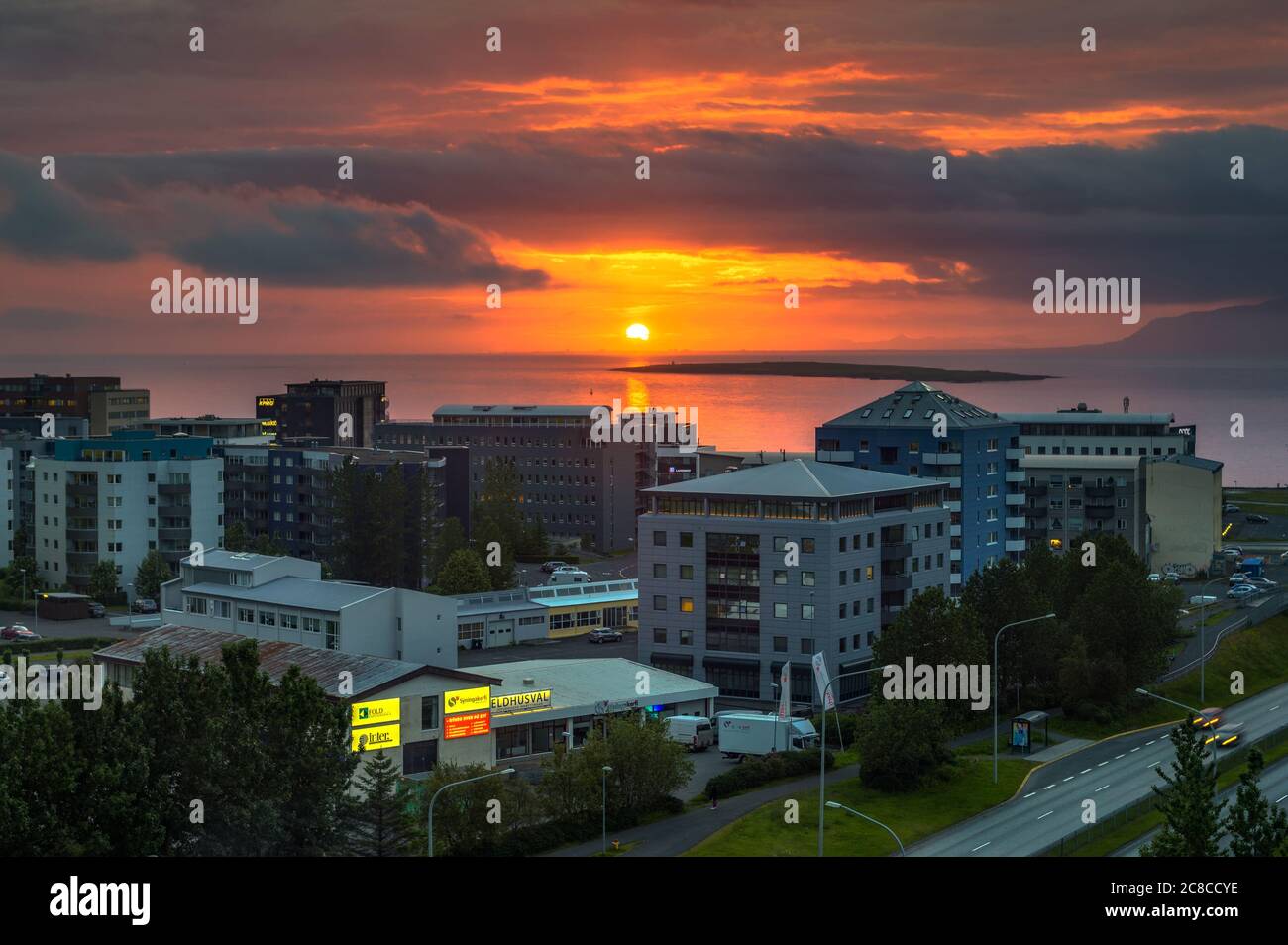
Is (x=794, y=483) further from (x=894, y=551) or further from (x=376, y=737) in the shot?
(x=376, y=737)

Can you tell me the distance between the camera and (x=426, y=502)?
11025 centimetres

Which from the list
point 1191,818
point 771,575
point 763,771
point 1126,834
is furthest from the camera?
point 771,575

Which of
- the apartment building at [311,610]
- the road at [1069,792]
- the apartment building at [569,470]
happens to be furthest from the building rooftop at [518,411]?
the road at [1069,792]

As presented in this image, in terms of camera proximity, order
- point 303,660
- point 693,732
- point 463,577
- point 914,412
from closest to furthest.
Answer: point 303,660 → point 693,732 → point 914,412 → point 463,577

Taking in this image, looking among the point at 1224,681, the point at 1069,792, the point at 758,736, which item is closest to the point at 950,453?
the point at 1224,681

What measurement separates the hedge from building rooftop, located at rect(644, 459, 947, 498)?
18.6m

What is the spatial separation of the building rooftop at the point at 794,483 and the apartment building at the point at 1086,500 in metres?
41.1

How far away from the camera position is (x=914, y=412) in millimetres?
99562

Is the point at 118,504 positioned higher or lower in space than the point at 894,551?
higher

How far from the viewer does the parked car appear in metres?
88.8

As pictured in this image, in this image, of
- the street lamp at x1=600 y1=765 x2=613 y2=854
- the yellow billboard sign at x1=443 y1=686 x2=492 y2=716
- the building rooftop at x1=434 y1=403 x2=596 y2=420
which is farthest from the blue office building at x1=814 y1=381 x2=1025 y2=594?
the building rooftop at x1=434 y1=403 x2=596 y2=420

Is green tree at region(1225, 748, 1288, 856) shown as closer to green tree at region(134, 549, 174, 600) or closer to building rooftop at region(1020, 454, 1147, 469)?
green tree at region(134, 549, 174, 600)

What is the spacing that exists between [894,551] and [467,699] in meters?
29.7
